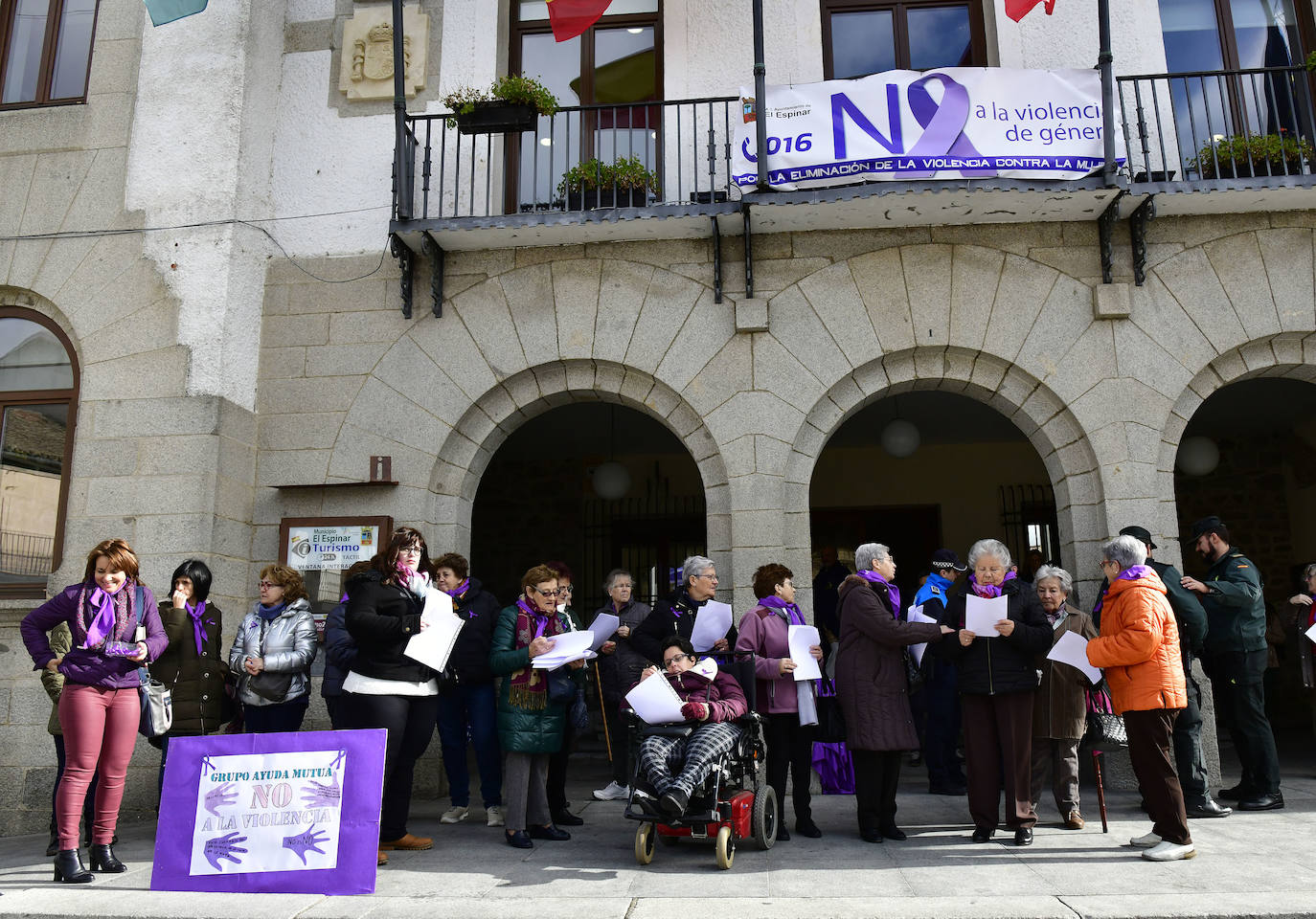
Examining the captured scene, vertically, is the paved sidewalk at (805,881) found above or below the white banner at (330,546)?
below

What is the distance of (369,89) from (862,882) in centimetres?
754

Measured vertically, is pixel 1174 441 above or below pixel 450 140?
below

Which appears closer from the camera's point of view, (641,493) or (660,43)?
(660,43)

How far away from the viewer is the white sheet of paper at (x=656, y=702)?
532 centimetres

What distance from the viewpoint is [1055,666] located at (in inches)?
234

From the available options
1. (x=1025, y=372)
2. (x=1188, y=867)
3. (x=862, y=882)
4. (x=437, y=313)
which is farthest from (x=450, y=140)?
(x=1188, y=867)

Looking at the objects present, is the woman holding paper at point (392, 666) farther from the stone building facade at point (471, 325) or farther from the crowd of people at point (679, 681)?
the stone building facade at point (471, 325)

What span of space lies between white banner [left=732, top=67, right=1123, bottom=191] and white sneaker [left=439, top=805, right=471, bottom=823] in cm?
500

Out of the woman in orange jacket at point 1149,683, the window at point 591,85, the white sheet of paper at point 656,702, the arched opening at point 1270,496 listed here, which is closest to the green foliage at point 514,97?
the window at point 591,85

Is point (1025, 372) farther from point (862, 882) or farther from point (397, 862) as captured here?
point (397, 862)

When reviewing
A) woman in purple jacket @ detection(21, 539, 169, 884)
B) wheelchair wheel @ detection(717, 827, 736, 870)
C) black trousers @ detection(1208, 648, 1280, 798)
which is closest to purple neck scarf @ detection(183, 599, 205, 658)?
woman in purple jacket @ detection(21, 539, 169, 884)

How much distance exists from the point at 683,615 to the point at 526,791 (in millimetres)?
1360

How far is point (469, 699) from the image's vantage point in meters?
6.53

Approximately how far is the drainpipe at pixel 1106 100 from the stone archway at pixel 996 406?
158cm
